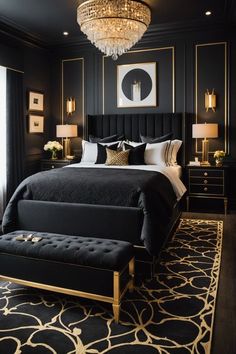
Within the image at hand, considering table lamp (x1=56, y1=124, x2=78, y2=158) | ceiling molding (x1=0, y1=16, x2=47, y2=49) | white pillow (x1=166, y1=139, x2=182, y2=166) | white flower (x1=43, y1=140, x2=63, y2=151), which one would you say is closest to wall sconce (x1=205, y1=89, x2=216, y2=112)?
white pillow (x1=166, y1=139, x2=182, y2=166)

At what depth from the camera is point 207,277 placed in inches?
112

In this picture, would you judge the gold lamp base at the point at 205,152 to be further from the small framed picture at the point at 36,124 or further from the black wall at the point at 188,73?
the small framed picture at the point at 36,124

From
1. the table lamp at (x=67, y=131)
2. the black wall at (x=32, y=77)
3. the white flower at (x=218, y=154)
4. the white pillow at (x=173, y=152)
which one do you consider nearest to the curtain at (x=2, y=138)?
the black wall at (x=32, y=77)

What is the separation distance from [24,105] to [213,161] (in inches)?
132

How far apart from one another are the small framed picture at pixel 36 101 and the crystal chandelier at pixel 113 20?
2123 millimetres

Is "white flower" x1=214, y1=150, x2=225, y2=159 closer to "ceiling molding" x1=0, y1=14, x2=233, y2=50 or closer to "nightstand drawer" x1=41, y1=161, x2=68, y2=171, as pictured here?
"ceiling molding" x1=0, y1=14, x2=233, y2=50

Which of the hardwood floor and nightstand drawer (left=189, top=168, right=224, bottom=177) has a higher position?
nightstand drawer (left=189, top=168, right=224, bottom=177)

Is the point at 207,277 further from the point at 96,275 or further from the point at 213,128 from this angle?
the point at 213,128

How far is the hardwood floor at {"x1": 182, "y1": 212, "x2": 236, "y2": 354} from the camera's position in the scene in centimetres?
191

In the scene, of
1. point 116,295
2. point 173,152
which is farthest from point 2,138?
point 116,295

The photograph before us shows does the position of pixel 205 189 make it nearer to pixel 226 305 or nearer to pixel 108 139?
pixel 108 139

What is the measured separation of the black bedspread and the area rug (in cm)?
41

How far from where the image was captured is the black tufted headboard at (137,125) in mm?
5484

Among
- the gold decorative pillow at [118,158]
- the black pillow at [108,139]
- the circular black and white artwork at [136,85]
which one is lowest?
the gold decorative pillow at [118,158]
